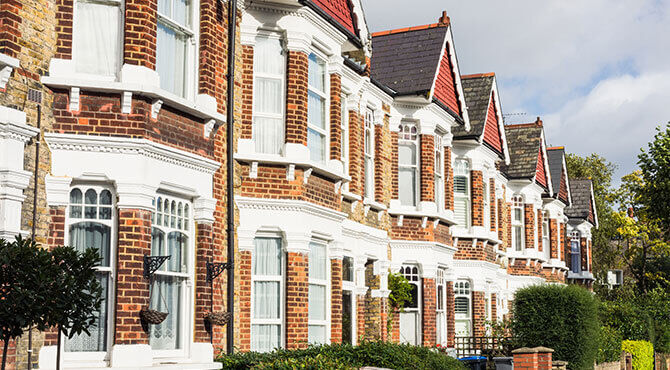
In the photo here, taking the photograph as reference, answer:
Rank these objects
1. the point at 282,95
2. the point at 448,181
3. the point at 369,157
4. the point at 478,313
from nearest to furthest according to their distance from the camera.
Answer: the point at 282,95, the point at 369,157, the point at 448,181, the point at 478,313

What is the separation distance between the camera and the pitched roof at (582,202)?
45312 millimetres

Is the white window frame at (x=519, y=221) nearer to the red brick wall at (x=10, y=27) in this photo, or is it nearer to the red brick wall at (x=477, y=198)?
the red brick wall at (x=477, y=198)

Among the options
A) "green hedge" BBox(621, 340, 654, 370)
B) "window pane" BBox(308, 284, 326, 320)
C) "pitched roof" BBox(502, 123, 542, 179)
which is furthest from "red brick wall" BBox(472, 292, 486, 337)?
"window pane" BBox(308, 284, 326, 320)

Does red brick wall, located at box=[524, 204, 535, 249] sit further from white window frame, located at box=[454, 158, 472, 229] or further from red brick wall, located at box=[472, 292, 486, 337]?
white window frame, located at box=[454, 158, 472, 229]

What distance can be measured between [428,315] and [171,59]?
39.5 ft

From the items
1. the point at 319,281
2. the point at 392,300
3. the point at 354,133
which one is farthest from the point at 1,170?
the point at 392,300

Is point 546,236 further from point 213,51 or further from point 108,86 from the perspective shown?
point 108,86

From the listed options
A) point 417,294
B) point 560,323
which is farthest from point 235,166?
point 560,323

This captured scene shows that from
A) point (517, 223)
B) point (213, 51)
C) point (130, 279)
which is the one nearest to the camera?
point (130, 279)

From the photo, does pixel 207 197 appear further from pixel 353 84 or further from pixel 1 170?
pixel 353 84

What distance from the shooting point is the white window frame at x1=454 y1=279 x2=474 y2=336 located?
26.8 metres

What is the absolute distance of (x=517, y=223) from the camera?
3447 cm

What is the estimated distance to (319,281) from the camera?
16266 millimetres

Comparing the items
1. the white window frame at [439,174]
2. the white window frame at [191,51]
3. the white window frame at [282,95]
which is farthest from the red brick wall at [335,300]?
the white window frame at [439,174]
